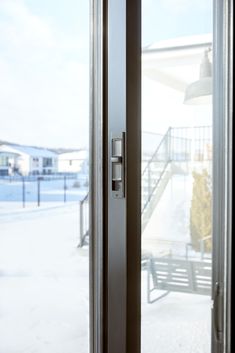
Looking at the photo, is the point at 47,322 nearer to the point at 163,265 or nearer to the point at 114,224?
the point at 114,224

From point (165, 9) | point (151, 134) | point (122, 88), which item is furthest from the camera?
point (165, 9)

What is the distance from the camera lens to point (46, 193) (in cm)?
105

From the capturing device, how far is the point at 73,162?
3.54 feet

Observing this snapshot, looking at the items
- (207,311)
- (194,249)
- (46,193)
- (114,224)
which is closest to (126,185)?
(114,224)

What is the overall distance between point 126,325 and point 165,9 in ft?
3.43

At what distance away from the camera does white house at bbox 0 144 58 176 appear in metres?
1.00

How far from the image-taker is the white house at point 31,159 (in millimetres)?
997

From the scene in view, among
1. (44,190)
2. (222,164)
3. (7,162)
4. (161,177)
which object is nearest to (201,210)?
(222,164)

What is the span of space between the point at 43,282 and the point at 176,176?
2.10ft

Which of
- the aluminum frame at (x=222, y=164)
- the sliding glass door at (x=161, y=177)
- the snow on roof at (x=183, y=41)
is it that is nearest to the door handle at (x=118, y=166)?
the sliding glass door at (x=161, y=177)

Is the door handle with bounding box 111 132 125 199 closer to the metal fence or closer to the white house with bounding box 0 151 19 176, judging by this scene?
the metal fence

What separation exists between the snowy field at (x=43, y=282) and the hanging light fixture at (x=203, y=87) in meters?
0.68

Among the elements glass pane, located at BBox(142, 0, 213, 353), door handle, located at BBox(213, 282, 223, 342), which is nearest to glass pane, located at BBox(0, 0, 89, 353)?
glass pane, located at BBox(142, 0, 213, 353)

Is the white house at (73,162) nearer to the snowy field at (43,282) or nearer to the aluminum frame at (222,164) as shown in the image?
the snowy field at (43,282)
